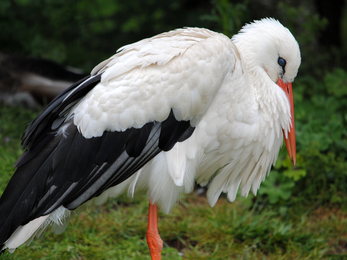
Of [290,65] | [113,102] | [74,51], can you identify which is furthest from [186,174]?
[74,51]

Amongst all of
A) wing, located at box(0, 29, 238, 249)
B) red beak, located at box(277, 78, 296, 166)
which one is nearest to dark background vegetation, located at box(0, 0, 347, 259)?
red beak, located at box(277, 78, 296, 166)

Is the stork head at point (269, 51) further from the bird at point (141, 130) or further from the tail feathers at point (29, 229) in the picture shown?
the tail feathers at point (29, 229)

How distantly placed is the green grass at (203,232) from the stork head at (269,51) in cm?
109

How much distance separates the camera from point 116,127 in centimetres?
263

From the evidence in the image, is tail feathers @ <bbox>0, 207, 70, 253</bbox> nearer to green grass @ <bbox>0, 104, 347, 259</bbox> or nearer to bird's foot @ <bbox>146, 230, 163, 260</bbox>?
green grass @ <bbox>0, 104, 347, 259</bbox>

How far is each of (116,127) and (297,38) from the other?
10.8 ft

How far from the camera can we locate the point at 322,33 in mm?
6336

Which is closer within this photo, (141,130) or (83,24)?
(141,130)

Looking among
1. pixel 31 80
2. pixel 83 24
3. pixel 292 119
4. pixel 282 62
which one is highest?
pixel 282 62

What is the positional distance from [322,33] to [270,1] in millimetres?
1300

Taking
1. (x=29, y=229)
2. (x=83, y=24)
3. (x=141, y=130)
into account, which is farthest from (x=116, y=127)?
(x=83, y=24)

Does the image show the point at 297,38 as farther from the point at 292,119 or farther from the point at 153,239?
the point at 153,239

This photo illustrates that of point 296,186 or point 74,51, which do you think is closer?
point 296,186

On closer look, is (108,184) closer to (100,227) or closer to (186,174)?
(186,174)
